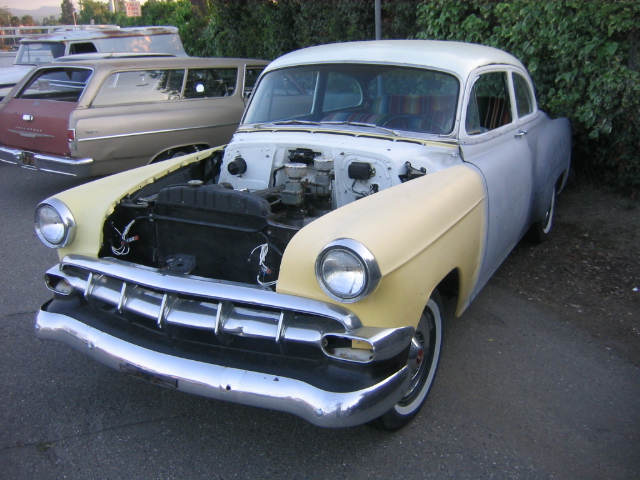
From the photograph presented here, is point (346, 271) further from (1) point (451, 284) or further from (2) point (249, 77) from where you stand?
(2) point (249, 77)

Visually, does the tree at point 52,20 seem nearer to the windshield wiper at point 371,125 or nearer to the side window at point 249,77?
the side window at point 249,77

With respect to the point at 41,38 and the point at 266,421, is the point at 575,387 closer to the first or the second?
the point at 266,421

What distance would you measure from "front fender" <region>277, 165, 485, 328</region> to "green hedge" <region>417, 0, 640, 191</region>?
3457 millimetres

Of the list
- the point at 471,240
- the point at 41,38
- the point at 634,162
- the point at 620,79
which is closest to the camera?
the point at 471,240

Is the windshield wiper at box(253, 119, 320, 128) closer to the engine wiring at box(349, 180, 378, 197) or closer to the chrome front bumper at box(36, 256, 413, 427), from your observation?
the engine wiring at box(349, 180, 378, 197)

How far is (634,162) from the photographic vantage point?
19.2 ft

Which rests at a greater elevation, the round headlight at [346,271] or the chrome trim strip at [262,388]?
the round headlight at [346,271]

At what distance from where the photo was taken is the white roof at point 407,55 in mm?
3686

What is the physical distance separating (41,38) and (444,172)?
8.60 meters

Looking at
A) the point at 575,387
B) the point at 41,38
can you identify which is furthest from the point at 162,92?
the point at 575,387

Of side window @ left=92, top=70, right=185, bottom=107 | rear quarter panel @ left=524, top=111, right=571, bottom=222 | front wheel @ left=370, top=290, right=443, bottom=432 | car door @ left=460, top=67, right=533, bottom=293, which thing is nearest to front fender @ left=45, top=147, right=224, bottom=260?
front wheel @ left=370, top=290, right=443, bottom=432

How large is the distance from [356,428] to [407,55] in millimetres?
2276

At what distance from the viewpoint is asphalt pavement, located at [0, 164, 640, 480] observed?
8.35 feet

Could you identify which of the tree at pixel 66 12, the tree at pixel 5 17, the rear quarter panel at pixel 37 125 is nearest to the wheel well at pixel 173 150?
the rear quarter panel at pixel 37 125
